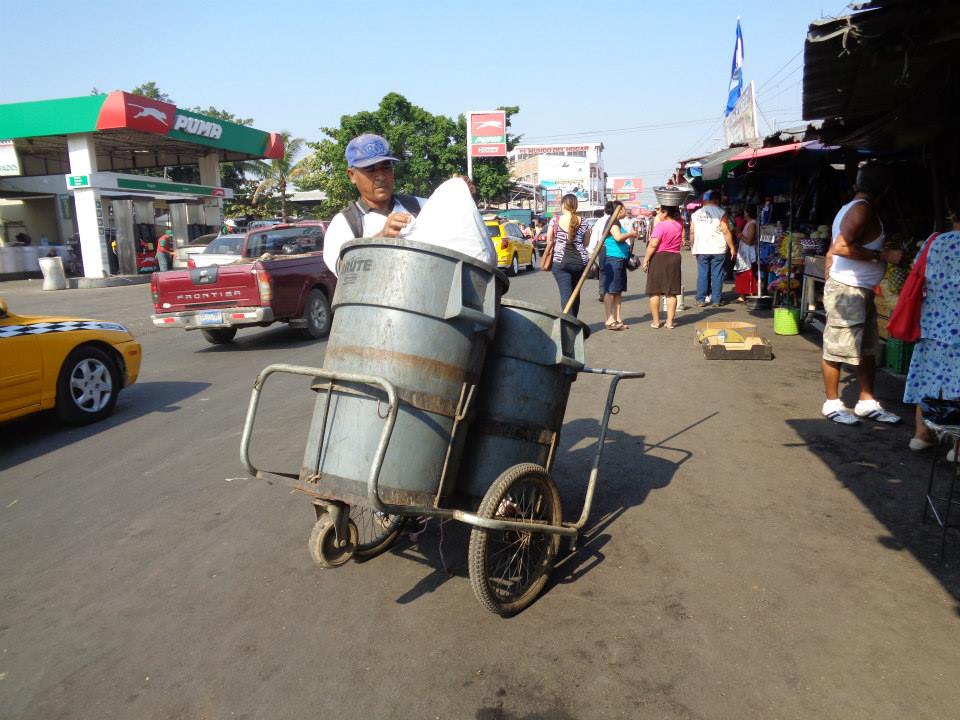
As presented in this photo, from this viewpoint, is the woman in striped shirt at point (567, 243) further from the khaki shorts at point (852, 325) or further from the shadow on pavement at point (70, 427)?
the shadow on pavement at point (70, 427)

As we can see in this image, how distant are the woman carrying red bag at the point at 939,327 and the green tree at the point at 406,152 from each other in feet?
146

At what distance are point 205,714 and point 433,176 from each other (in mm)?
49880

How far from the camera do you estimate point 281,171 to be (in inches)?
1880

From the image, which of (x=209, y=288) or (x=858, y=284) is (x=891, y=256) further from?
(x=209, y=288)

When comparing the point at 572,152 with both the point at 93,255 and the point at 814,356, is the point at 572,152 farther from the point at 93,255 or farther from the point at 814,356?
the point at 814,356

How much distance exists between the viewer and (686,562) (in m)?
3.63

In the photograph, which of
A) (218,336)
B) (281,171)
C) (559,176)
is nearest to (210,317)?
(218,336)

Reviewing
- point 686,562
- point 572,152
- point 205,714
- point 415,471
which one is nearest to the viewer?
point 205,714

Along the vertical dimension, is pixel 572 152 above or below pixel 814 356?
above

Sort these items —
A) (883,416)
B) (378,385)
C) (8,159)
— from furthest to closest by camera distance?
(8,159), (883,416), (378,385)

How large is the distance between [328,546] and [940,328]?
3898 millimetres

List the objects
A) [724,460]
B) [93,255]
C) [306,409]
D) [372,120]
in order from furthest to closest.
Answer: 1. [372,120]
2. [93,255]
3. [306,409]
4. [724,460]

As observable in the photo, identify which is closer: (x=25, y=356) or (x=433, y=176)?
(x=25, y=356)

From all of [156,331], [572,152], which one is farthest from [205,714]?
[572,152]
